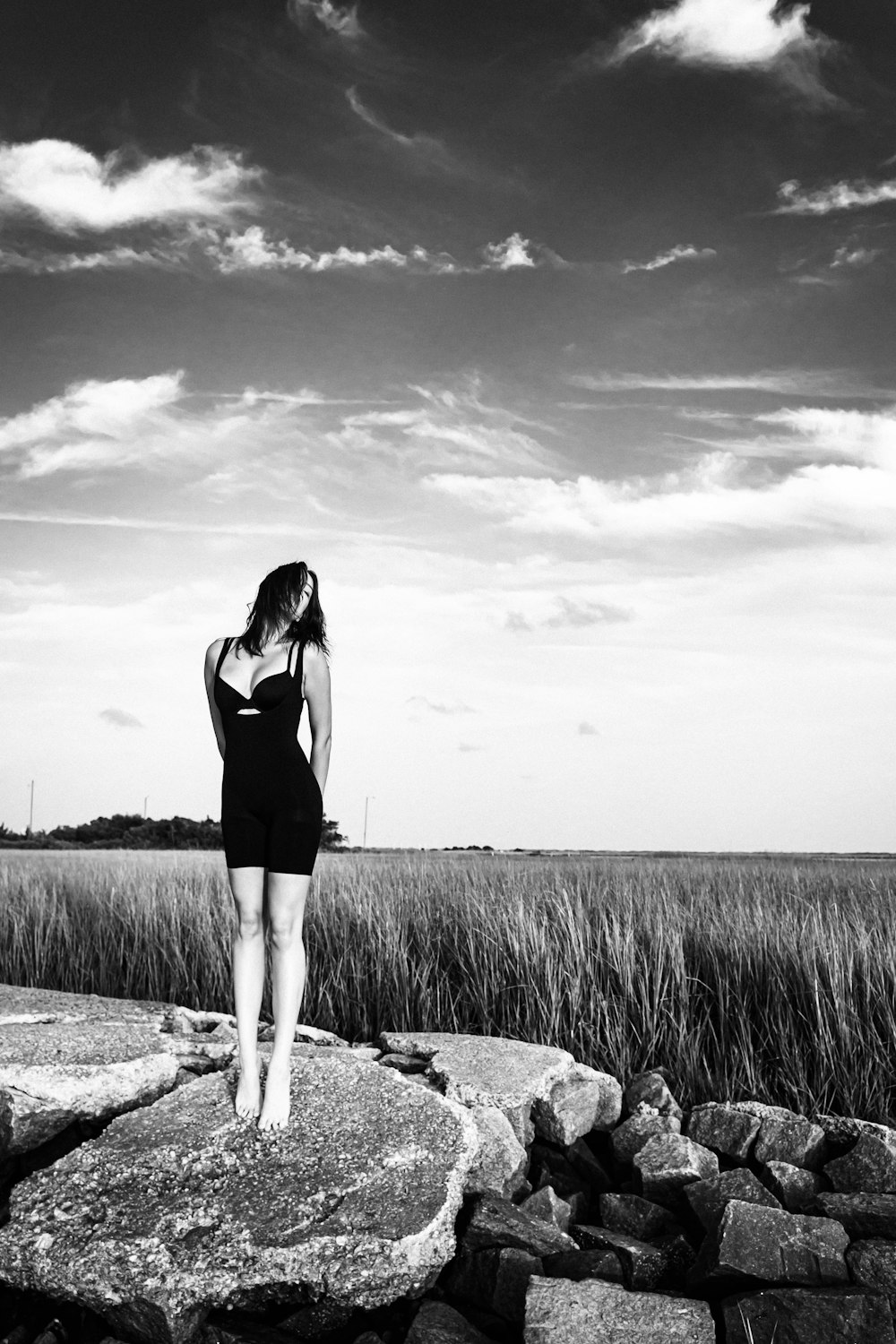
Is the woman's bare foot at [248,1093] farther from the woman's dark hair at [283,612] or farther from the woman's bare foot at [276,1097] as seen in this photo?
the woman's dark hair at [283,612]

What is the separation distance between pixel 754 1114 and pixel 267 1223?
2538 millimetres

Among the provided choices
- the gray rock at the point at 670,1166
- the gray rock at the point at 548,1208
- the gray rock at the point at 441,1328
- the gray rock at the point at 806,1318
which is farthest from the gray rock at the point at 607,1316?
the gray rock at the point at 670,1166

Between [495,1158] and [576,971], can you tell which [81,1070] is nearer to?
[495,1158]

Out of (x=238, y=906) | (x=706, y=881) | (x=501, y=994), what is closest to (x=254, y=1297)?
(x=238, y=906)

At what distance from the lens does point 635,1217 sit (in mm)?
4484

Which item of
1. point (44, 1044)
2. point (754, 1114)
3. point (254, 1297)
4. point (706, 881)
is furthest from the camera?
point (706, 881)

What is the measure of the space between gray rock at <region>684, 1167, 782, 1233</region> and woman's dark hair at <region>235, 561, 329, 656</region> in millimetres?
2838

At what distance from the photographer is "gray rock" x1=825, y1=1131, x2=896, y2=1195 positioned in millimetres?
4641

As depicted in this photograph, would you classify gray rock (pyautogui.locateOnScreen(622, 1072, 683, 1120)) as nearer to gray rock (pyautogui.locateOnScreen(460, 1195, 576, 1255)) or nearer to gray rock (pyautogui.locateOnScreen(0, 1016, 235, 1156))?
gray rock (pyautogui.locateOnScreen(460, 1195, 576, 1255))

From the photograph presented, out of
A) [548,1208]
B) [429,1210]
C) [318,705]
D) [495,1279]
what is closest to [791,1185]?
[548,1208]

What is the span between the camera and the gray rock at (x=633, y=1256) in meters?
3.98

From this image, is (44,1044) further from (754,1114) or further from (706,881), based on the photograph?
(706,881)

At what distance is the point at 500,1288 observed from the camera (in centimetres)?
381

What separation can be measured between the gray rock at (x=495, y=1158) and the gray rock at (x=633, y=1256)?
47 cm
